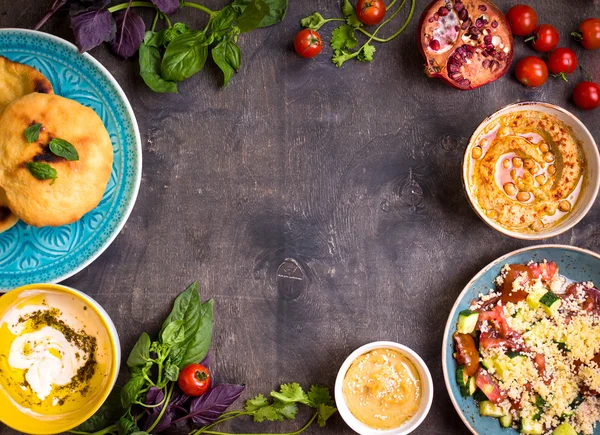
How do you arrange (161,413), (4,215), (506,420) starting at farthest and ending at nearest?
(506,420)
(161,413)
(4,215)

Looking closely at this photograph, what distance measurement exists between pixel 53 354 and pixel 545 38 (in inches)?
94.0

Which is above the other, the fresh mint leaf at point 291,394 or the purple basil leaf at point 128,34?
the purple basil leaf at point 128,34

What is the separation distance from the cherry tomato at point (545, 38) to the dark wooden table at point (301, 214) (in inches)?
11.6

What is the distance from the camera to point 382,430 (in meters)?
2.31

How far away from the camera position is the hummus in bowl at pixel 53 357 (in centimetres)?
226

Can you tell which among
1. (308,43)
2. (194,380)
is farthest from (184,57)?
(194,380)

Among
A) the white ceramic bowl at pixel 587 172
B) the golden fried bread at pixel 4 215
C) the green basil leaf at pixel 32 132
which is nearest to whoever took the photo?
the green basil leaf at pixel 32 132

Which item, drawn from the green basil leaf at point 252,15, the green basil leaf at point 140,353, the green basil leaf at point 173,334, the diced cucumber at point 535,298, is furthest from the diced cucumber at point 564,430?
the green basil leaf at point 252,15

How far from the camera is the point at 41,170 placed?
2.02 m

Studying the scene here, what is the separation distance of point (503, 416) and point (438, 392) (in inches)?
10.6

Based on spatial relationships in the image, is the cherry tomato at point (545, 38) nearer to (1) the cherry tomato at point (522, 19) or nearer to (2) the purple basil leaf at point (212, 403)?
(1) the cherry tomato at point (522, 19)

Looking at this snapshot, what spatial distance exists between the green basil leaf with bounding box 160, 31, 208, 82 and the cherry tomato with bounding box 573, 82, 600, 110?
5.17ft

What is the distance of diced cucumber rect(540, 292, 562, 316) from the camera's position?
2369 millimetres

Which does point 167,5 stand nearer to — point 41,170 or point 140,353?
point 41,170
